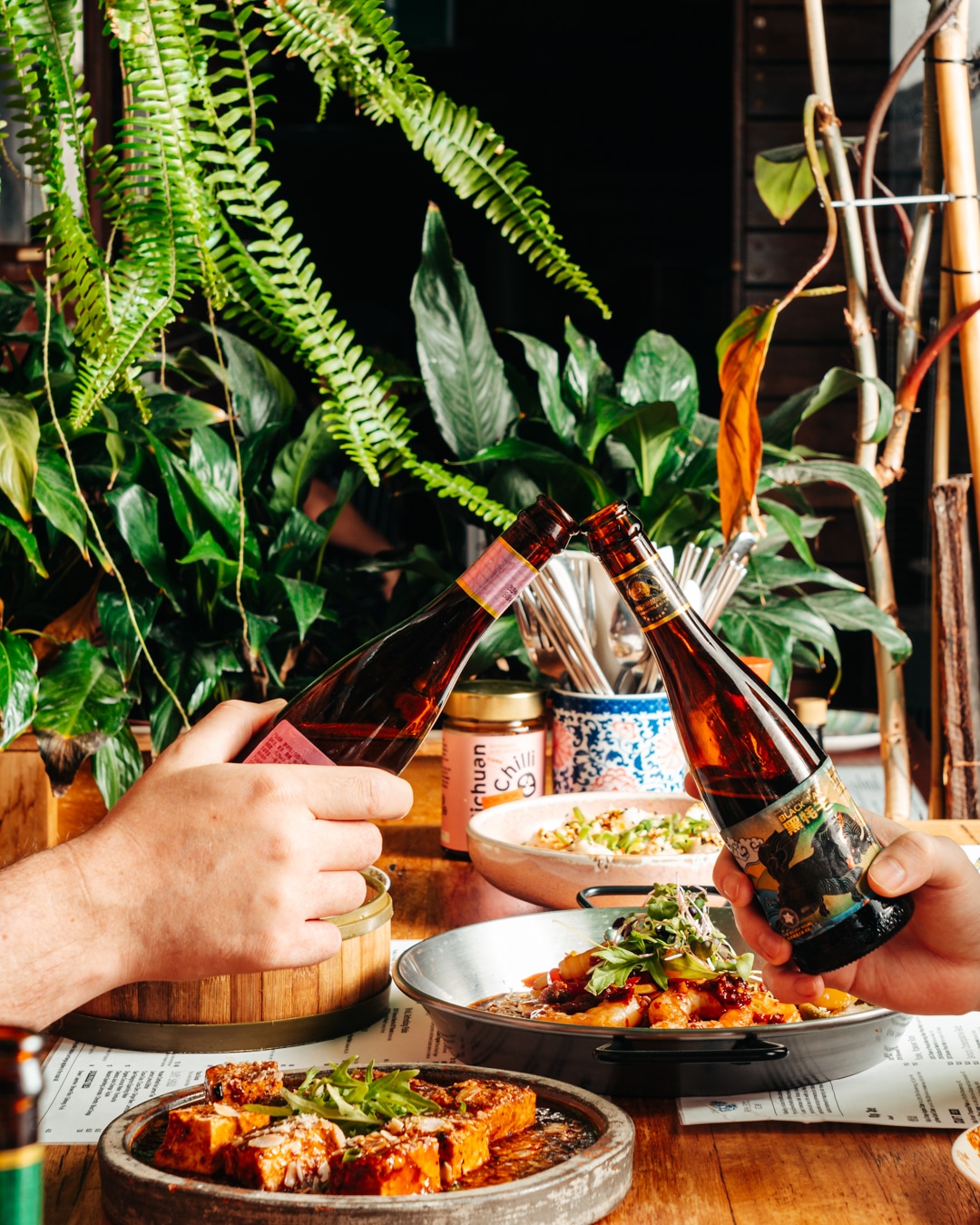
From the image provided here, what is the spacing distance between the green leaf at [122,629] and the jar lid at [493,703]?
0.39 m

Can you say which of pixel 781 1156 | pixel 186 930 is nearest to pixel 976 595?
pixel 781 1156

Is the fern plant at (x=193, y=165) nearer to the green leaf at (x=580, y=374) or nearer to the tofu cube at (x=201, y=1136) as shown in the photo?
the green leaf at (x=580, y=374)

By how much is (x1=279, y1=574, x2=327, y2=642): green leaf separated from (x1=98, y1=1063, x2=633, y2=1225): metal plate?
34.4 inches

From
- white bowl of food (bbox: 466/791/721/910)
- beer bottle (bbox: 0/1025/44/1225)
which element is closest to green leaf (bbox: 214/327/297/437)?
white bowl of food (bbox: 466/791/721/910)

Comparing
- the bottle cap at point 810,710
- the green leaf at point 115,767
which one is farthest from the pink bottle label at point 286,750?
the bottle cap at point 810,710

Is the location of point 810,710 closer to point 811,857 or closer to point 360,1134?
point 811,857

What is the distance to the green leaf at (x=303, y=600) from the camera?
4.80 feet

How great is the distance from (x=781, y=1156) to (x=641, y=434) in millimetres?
1055

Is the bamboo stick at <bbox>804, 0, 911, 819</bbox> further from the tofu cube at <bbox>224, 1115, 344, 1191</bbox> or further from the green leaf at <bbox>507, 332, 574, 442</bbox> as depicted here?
the tofu cube at <bbox>224, 1115, 344, 1191</bbox>

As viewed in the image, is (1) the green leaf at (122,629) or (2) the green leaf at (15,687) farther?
(1) the green leaf at (122,629)

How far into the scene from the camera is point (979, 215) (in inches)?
65.3

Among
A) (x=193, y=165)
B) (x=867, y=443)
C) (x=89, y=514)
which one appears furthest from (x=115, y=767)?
(x=867, y=443)

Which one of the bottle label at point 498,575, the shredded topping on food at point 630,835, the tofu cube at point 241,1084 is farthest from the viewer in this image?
the shredded topping on food at point 630,835

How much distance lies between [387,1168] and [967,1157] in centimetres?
27
